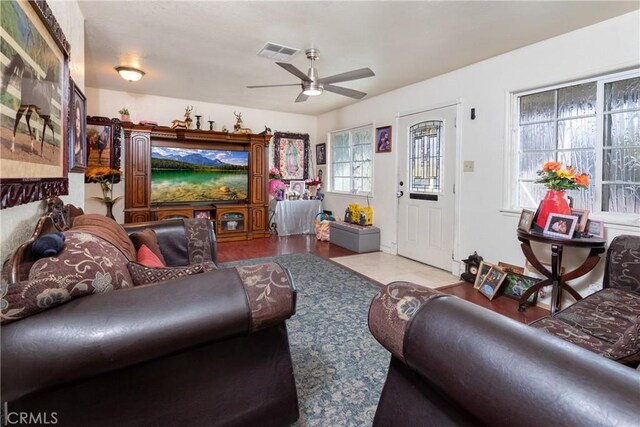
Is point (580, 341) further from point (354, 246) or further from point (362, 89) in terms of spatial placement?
point (362, 89)

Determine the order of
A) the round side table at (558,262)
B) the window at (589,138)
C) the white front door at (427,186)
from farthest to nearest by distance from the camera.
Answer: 1. the white front door at (427,186)
2. the window at (589,138)
3. the round side table at (558,262)

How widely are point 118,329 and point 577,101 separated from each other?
3722 mm

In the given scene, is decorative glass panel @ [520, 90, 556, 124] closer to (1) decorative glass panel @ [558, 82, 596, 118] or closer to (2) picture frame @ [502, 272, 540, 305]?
(1) decorative glass panel @ [558, 82, 596, 118]

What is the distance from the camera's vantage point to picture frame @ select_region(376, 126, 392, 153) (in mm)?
4820

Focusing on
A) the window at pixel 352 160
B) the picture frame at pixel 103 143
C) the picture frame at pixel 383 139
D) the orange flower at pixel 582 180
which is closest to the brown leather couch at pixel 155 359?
the orange flower at pixel 582 180

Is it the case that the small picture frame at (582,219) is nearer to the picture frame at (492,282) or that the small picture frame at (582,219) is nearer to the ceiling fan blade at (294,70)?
the picture frame at (492,282)

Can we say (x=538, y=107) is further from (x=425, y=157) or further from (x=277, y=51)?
(x=277, y=51)

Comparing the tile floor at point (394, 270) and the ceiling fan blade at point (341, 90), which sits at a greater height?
the ceiling fan blade at point (341, 90)

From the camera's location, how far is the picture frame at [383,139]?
15.8 feet

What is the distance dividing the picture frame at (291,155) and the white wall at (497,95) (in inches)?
97.4

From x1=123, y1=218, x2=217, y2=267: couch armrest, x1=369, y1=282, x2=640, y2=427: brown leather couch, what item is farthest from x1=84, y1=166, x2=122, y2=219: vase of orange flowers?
x1=369, y1=282, x2=640, y2=427: brown leather couch

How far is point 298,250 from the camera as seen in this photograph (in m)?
4.93

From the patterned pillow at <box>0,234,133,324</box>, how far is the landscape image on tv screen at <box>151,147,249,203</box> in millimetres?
4444

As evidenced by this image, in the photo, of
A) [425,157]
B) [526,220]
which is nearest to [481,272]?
[526,220]
